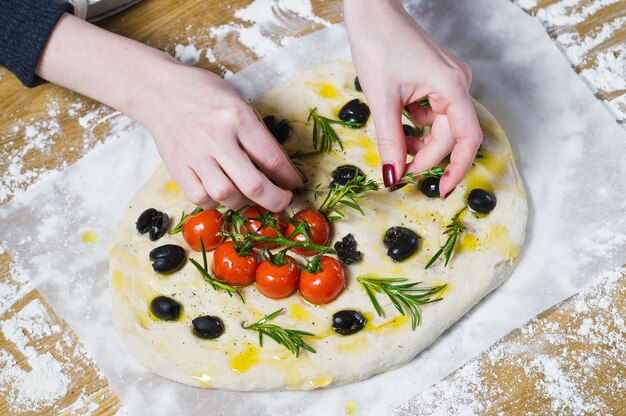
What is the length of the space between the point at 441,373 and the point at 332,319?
0.40m

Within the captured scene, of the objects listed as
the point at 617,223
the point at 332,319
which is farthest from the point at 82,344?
the point at 617,223

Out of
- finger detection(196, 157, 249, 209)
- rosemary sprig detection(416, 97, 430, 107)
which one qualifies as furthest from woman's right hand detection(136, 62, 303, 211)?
rosemary sprig detection(416, 97, 430, 107)

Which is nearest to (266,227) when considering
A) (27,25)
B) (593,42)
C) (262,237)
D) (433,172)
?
(262,237)

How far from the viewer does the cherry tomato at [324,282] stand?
76.5 inches

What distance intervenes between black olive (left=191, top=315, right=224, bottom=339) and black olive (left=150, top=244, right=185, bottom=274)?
18 cm

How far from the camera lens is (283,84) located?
2.39 m

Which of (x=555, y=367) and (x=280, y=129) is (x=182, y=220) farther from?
(x=555, y=367)

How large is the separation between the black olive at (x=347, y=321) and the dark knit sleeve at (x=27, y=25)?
4.18 ft

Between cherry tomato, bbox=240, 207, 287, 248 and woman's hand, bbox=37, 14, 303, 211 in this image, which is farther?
cherry tomato, bbox=240, 207, 287, 248

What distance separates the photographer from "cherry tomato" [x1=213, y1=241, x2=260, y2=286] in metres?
1.98

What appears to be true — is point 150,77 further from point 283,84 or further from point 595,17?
point 595,17

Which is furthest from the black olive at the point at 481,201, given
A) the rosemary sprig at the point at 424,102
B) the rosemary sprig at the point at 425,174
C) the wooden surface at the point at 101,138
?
the wooden surface at the point at 101,138

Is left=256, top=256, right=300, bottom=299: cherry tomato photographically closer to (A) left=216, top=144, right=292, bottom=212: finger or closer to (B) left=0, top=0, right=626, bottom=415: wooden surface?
(A) left=216, top=144, right=292, bottom=212: finger

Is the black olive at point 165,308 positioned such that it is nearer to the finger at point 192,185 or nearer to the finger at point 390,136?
the finger at point 192,185
